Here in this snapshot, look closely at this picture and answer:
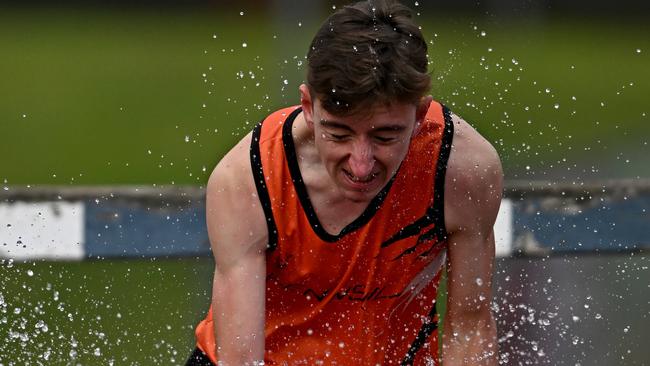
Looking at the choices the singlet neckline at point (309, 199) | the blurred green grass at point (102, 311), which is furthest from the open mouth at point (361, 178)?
the blurred green grass at point (102, 311)

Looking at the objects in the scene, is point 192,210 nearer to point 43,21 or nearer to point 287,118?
point 287,118

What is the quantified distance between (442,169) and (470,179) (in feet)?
0.24

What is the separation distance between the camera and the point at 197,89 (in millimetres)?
8781

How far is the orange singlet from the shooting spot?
288 cm

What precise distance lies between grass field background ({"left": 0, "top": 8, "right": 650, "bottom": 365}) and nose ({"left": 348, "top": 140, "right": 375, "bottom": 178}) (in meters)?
4.65

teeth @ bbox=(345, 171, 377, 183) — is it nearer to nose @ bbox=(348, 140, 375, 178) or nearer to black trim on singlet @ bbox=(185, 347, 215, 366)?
nose @ bbox=(348, 140, 375, 178)

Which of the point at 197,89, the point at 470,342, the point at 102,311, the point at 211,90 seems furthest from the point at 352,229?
the point at 211,90

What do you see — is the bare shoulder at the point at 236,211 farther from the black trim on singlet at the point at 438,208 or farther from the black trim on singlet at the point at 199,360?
the black trim on singlet at the point at 199,360

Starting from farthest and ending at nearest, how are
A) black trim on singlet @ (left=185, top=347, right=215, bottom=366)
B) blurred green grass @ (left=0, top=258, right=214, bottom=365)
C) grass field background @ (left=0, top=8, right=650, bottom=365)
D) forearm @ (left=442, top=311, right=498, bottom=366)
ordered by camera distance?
1. grass field background @ (left=0, top=8, right=650, bottom=365)
2. blurred green grass @ (left=0, top=258, right=214, bottom=365)
3. black trim on singlet @ (left=185, top=347, right=215, bottom=366)
4. forearm @ (left=442, top=311, right=498, bottom=366)

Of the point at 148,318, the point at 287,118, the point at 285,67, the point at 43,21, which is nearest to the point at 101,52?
the point at 43,21

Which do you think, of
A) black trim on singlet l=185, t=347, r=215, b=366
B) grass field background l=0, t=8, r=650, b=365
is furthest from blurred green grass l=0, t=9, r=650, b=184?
black trim on singlet l=185, t=347, r=215, b=366

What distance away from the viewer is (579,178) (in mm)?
7445

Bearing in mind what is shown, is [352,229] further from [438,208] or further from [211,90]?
[211,90]

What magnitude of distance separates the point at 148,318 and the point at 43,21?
467 cm
